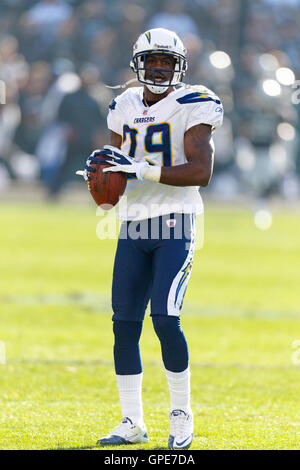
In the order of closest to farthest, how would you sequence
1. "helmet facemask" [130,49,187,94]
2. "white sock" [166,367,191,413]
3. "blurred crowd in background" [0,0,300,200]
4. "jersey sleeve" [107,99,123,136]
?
"white sock" [166,367,191,413] → "helmet facemask" [130,49,187,94] → "jersey sleeve" [107,99,123,136] → "blurred crowd in background" [0,0,300,200]

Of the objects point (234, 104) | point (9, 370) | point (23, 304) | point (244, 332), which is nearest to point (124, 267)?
point (9, 370)

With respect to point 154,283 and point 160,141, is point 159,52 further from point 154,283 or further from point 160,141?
point 154,283

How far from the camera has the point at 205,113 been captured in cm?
388

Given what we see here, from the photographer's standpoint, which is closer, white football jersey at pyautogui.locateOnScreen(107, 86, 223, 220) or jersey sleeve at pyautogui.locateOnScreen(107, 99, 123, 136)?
white football jersey at pyautogui.locateOnScreen(107, 86, 223, 220)

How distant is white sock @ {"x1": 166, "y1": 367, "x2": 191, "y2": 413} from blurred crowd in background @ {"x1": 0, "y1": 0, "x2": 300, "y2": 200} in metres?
17.9

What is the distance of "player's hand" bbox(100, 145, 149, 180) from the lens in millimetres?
3791

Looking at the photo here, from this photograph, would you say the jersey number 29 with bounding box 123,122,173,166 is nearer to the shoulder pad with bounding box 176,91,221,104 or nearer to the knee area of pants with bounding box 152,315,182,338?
the shoulder pad with bounding box 176,91,221,104

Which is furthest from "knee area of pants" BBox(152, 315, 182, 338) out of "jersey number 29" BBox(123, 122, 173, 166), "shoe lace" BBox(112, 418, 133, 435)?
"jersey number 29" BBox(123, 122, 173, 166)

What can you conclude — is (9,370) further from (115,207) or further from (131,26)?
(131,26)

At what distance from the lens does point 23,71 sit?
85.0ft

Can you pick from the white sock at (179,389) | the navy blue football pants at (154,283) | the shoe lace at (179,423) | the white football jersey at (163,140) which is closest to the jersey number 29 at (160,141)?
the white football jersey at (163,140)

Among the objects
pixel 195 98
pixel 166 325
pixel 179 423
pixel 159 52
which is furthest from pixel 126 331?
pixel 159 52

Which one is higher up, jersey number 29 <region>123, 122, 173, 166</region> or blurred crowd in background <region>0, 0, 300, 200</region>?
blurred crowd in background <region>0, 0, 300, 200</region>

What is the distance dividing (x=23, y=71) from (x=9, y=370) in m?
21.3
